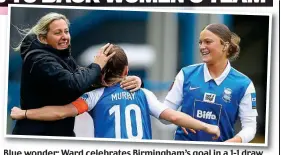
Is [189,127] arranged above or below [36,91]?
below

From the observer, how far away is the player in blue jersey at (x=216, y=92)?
360cm

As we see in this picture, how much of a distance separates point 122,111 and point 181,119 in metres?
0.40

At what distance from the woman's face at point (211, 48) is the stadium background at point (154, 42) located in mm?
41

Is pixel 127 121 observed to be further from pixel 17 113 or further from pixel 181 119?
pixel 17 113

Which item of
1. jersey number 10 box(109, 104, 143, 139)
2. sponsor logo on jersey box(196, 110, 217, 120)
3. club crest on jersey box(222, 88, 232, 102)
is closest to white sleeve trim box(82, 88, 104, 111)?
jersey number 10 box(109, 104, 143, 139)

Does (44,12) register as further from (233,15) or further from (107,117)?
(233,15)

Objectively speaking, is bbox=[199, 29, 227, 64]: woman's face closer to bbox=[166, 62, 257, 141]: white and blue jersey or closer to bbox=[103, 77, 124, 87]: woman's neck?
bbox=[166, 62, 257, 141]: white and blue jersey

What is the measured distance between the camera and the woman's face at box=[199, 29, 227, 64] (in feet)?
11.8

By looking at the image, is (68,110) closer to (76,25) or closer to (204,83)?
(76,25)

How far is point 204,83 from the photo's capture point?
3611 mm

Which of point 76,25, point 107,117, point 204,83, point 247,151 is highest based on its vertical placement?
point 76,25

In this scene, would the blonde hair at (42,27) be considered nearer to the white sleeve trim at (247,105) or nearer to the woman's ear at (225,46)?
the woman's ear at (225,46)

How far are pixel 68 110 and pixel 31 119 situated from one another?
0.83ft

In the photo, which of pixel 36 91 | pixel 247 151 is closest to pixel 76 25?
pixel 36 91
